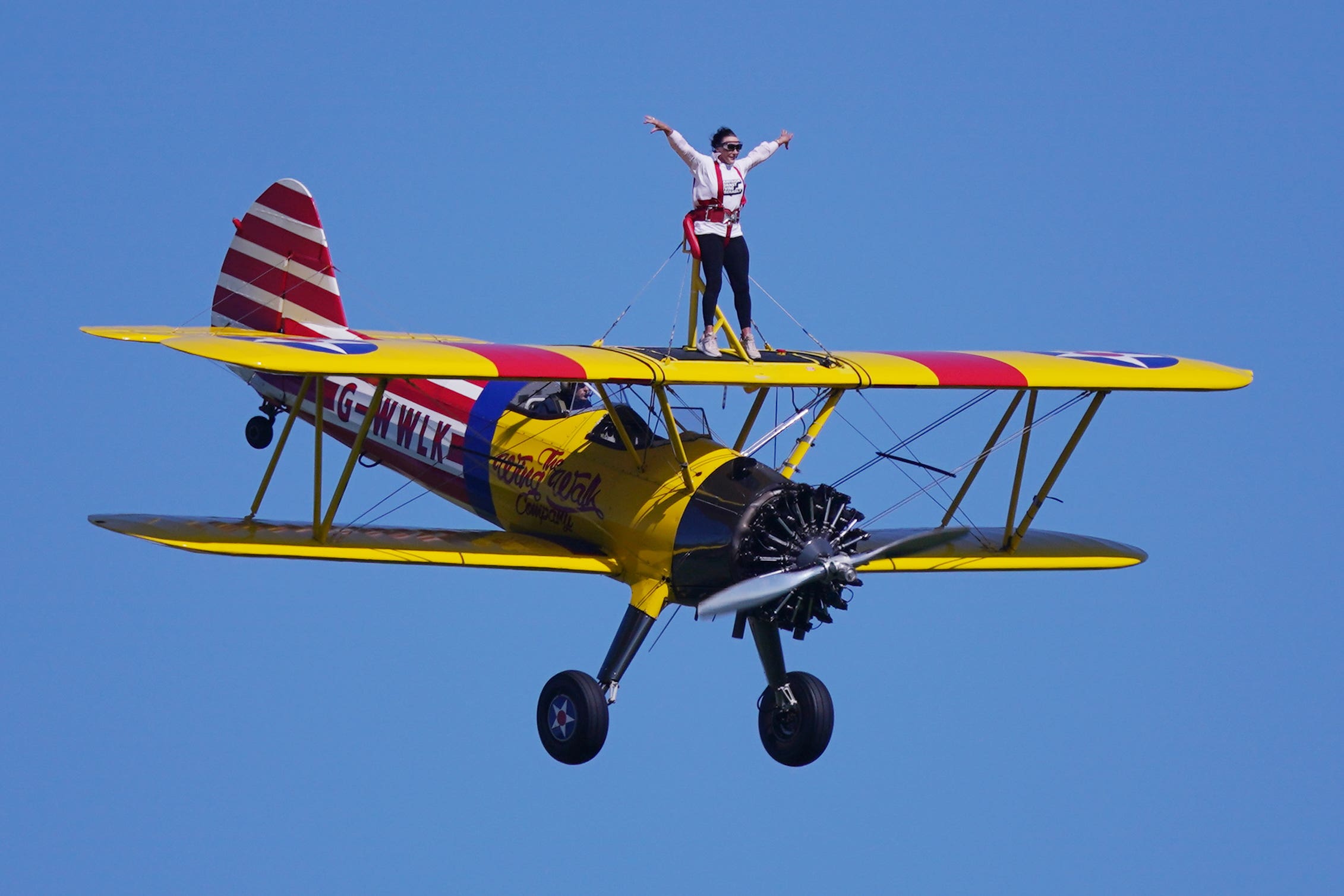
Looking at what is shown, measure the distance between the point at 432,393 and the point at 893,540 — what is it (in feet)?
16.0

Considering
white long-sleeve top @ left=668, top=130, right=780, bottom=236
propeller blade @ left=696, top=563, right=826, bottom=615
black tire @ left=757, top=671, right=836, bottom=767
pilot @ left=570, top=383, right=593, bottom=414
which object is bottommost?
black tire @ left=757, top=671, right=836, bottom=767

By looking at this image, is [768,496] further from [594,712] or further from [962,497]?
[962,497]

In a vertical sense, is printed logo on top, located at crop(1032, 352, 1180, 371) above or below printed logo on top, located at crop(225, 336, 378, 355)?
above

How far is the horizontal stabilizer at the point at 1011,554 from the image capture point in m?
17.7

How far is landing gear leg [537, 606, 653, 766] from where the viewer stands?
15.9 metres

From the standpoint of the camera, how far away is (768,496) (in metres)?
15.9

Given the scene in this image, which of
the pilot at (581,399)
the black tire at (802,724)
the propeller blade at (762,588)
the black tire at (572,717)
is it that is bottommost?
the black tire at (572,717)

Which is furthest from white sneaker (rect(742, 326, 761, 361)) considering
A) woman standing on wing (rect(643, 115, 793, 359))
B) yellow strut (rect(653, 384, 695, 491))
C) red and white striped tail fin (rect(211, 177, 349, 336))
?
A: red and white striped tail fin (rect(211, 177, 349, 336))

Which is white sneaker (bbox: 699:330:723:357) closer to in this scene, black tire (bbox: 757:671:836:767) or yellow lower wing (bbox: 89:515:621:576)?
yellow lower wing (bbox: 89:515:621:576)

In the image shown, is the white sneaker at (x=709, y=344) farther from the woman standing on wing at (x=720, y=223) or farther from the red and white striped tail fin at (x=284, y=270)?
the red and white striped tail fin at (x=284, y=270)

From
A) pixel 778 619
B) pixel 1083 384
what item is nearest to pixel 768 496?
pixel 778 619

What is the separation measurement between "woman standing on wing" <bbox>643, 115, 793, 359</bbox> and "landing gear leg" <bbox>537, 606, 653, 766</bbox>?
2288 millimetres

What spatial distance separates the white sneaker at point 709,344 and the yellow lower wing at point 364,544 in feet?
5.81

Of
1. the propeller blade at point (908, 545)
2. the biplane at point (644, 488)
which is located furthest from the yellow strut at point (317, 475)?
the propeller blade at point (908, 545)
